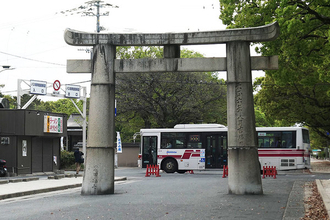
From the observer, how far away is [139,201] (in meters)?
13.5

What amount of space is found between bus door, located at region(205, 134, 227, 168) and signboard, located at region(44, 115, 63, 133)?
1071cm

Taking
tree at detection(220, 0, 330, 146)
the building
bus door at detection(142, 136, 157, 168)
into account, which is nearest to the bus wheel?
bus door at detection(142, 136, 157, 168)

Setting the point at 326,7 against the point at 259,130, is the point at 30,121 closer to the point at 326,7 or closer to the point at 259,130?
the point at 259,130

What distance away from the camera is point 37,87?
38.3 metres

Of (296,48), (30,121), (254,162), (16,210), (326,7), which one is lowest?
(16,210)

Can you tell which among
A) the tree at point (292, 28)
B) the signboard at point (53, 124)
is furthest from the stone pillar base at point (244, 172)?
the signboard at point (53, 124)

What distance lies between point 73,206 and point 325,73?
1407 centimetres

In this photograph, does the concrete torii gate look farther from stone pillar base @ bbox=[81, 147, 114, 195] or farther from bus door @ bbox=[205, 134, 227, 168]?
bus door @ bbox=[205, 134, 227, 168]

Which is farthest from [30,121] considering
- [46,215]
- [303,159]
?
[46,215]

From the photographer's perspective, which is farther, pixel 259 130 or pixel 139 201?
pixel 259 130

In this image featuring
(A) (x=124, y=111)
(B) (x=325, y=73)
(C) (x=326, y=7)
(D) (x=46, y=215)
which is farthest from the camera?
(A) (x=124, y=111)

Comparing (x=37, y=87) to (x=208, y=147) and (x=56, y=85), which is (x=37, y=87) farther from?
(x=208, y=147)

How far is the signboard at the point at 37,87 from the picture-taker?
38094mm

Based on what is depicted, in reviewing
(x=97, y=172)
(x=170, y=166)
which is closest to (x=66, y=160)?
(x=170, y=166)
